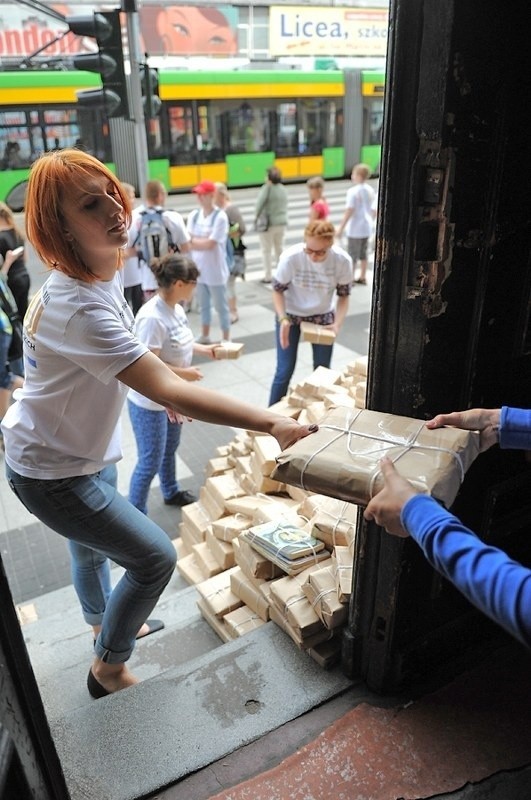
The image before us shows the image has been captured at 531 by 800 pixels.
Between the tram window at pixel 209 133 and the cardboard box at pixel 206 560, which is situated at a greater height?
the tram window at pixel 209 133

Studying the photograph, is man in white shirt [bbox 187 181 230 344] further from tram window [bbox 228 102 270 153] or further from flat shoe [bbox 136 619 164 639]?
tram window [bbox 228 102 270 153]

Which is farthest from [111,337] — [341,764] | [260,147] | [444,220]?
[260,147]

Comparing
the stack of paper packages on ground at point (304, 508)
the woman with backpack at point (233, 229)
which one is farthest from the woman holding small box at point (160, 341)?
the woman with backpack at point (233, 229)

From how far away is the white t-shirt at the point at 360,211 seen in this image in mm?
9602

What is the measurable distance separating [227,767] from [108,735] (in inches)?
18.3

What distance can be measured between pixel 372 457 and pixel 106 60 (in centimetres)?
683

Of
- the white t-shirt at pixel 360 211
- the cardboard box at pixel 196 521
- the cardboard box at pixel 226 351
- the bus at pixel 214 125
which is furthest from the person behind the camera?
the bus at pixel 214 125

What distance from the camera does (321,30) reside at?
93.9ft

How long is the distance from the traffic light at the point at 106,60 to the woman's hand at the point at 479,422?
6.53 metres

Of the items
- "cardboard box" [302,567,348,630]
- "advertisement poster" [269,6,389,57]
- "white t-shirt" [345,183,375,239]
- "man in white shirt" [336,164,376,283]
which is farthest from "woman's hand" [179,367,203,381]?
"advertisement poster" [269,6,389,57]

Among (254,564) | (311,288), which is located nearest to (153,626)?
(254,564)

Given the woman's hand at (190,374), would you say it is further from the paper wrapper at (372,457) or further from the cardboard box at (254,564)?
the paper wrapper at (372,457)

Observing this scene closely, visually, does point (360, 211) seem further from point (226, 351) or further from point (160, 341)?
point (160, 341)

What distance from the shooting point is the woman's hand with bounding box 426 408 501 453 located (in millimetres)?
1878
